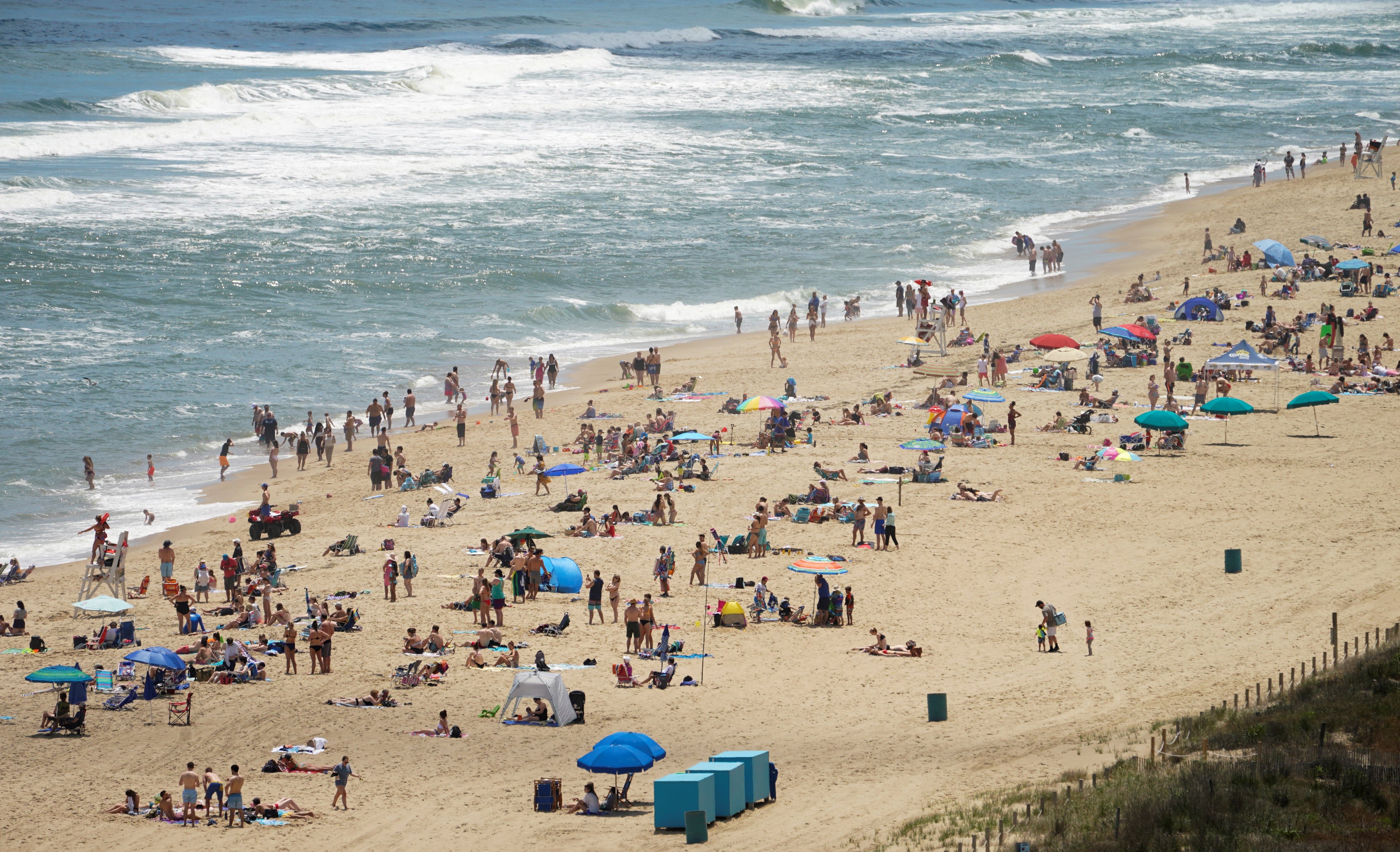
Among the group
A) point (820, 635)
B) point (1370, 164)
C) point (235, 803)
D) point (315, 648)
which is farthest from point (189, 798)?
point (1370, 164)

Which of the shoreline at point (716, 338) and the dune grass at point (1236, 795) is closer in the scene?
the dune grass at point (1236, 795)

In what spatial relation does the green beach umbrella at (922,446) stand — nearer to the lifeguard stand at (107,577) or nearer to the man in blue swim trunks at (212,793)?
the lifeguard stand at (107,577)

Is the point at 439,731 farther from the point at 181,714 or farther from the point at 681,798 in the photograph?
the point at 681,798

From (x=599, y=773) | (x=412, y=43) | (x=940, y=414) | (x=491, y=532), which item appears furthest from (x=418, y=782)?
(x=412, y=43)

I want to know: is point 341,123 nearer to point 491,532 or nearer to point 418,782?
point 491,532

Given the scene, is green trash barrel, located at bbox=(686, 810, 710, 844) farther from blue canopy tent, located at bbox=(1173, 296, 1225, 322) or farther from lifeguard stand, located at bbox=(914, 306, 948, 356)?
blue canopy tent, located at bbox=(1173, 296, 1225, 322)

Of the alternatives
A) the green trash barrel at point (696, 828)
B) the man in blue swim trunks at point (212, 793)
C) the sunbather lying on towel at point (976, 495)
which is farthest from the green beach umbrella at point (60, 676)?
the sunbather lying on towel at point (976, 495)
